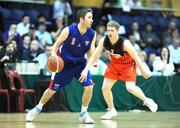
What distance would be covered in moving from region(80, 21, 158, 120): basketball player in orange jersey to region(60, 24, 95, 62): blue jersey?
0.21 metres

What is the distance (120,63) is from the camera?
11.2m

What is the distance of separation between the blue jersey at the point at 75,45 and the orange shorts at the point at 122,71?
1.31 metres

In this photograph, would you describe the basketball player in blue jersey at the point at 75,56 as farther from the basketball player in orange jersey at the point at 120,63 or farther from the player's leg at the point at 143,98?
the player's leg at the point at 143,98

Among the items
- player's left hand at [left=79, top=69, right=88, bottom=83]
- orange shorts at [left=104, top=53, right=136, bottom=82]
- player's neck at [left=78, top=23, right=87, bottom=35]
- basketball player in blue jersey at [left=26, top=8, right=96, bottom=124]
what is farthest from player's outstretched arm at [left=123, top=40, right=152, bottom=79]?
player's left hand at [left=79, top=69, right=88, bottom=83]

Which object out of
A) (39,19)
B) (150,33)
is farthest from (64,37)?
(150,33)

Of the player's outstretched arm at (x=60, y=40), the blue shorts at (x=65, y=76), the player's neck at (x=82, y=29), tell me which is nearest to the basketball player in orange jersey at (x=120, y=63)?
the blue shorts at (x=65, y=76)

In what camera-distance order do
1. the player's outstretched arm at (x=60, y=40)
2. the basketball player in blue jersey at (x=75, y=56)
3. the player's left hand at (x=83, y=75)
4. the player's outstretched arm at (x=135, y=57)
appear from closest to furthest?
the player's left hand at (x=83, y=75), the player's outstretched arm at (x=60, y=40), the basketball player in blue jersey at (x=75, y=56), the player's outstretched arm at (x=135, y=57)

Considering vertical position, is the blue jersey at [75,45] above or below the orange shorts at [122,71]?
above

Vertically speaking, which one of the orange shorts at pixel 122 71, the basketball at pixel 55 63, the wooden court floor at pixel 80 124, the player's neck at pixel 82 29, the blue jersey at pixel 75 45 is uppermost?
the player's neck at pixel 82 29

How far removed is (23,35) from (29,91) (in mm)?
2816

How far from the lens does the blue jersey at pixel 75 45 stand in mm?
9979

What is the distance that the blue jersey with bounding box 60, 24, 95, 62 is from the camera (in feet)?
32.7

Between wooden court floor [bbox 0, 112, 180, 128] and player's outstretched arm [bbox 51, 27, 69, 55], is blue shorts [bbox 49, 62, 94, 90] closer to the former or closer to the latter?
player's outstretched arm [bbox 51, 27, 69, 55]

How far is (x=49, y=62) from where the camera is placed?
9.71 metres
